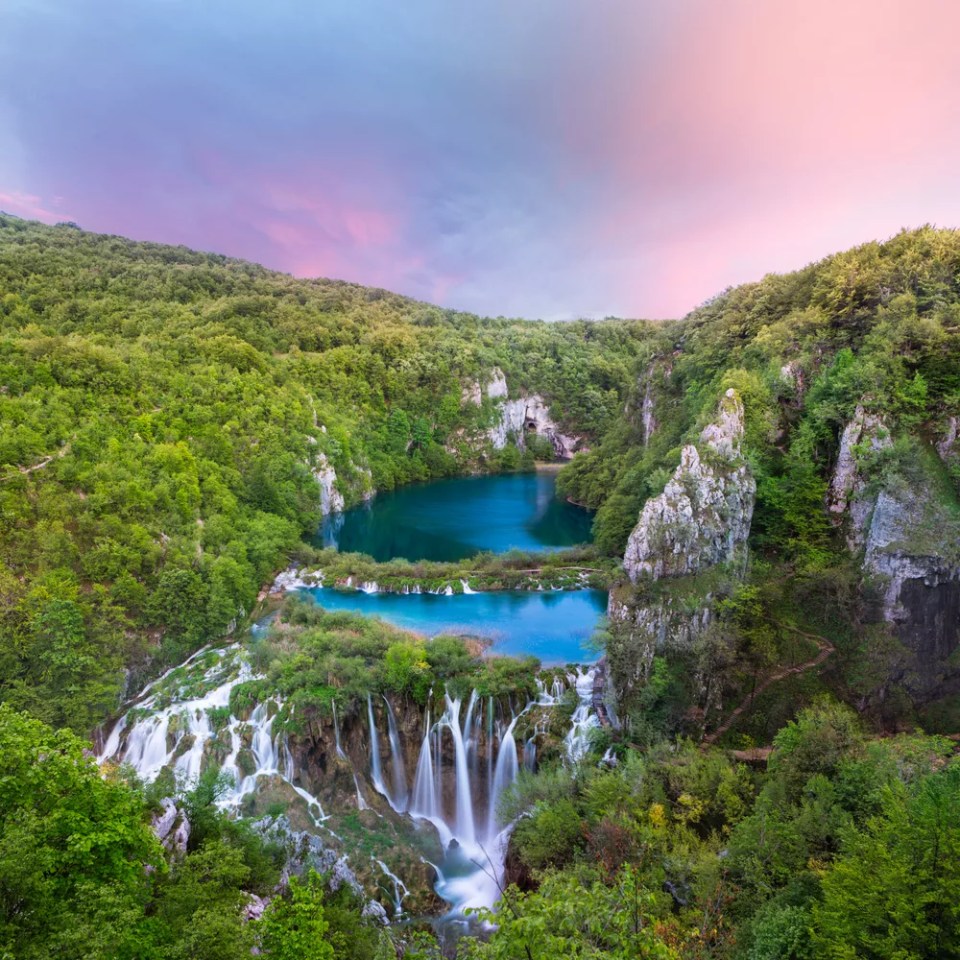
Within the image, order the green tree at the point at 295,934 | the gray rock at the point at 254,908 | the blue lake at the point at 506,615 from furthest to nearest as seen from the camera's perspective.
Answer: the blue lake at the point at 506,615 → the gray rock at the point at 254,908 → the green tree at the point at 295,934

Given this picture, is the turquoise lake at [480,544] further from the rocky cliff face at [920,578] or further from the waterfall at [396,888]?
the rocky cliff face at [920,578]

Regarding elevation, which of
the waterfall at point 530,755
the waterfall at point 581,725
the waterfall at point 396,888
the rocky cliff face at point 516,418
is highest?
the rocky cliff face at point 516,418

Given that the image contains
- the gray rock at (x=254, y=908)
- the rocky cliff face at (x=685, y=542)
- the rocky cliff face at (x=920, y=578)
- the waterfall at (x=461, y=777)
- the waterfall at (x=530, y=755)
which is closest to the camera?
the gray rock at (x=254, y=908)

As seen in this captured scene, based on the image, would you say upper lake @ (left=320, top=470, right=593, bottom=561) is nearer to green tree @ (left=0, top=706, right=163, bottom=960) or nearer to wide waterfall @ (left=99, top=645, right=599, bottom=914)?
wide waterfall @ (left=99, top=645, right=599, bottom=914)

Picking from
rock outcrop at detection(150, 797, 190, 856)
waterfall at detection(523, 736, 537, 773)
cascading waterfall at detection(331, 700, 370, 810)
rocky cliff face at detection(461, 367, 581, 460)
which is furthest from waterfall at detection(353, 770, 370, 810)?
rocky cliff face at detection(461, 367, 581, 460)

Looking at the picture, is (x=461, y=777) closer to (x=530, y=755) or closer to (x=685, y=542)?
(x=530, y=755)

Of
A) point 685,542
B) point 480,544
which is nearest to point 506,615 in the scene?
point 685,542

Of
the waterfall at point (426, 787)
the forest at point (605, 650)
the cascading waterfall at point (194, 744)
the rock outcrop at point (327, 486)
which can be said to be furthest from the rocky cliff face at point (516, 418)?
the cascading waterfall at point (194, 744)
